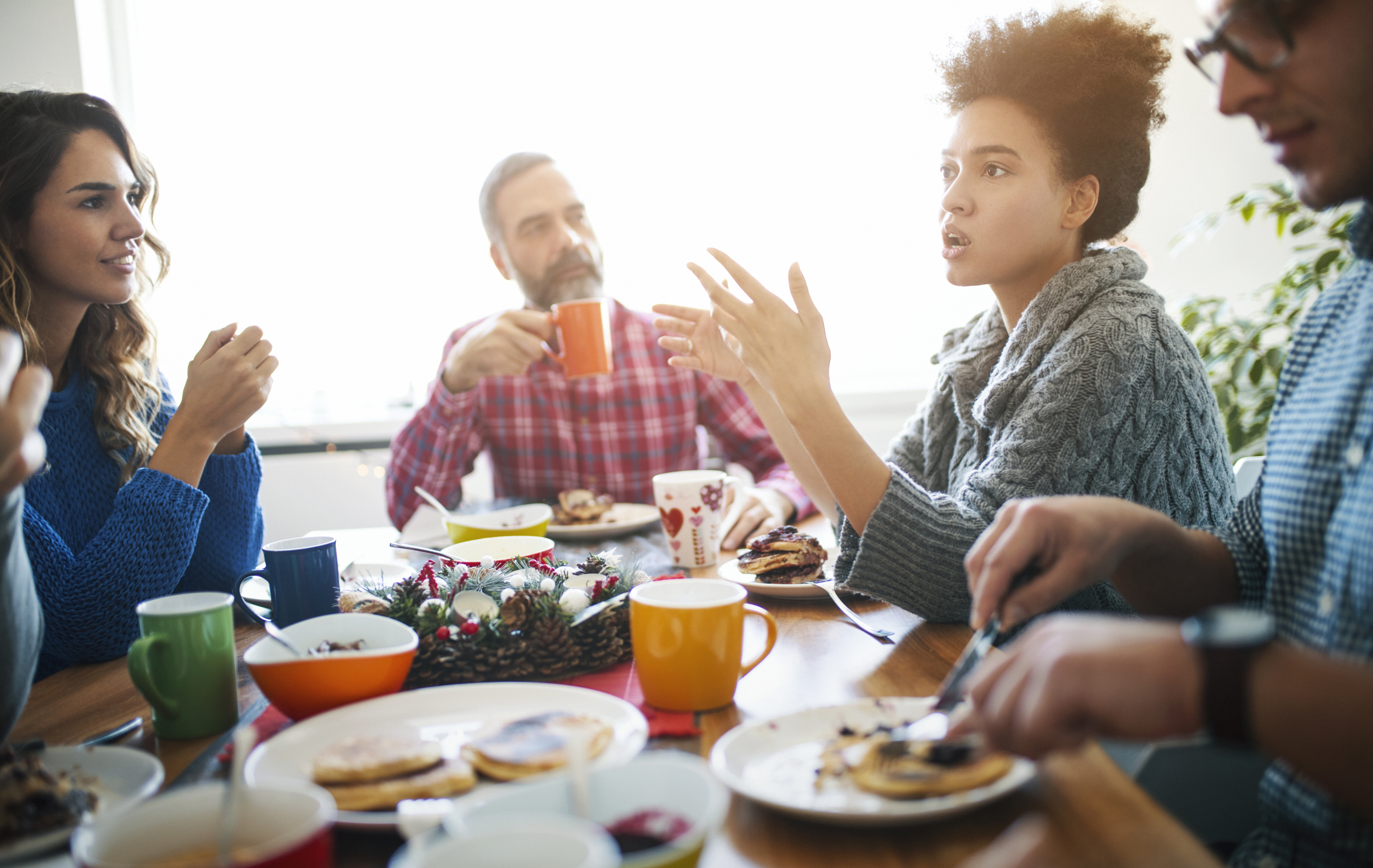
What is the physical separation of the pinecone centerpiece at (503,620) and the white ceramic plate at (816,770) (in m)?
0.23

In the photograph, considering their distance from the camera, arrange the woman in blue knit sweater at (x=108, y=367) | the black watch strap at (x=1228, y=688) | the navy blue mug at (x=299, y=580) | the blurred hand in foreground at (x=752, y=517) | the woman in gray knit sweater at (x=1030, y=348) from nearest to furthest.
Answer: the black watch strap at (x=1228, y=688), the navy blue mug at (x=299, y=580), the woman in gray knit sweater at (x=1030, y=348), the woman in blue knit sweater at (x=108, y=367), the blurred hand in foreground at (x=752, y=517)

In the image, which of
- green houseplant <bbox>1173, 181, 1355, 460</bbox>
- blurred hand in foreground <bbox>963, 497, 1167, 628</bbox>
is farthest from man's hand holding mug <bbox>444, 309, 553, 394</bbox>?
green houseplant <bbox>1173, 181, 1355, 460</bbox>

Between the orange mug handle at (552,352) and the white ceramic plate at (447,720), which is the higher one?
the orange mug handle at (552,352)

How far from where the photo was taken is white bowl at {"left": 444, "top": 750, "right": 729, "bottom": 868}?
1.69 feet

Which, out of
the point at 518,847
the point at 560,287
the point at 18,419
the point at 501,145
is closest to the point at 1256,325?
the point at 560,287

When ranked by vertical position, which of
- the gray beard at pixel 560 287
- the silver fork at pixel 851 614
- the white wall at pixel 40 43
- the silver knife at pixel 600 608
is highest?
the white wall at pixel 40 43

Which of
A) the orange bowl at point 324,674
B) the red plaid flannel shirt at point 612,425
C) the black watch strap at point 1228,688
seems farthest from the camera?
the red plaid flannel shirt at point 612,425

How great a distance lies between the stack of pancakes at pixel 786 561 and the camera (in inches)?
47.6

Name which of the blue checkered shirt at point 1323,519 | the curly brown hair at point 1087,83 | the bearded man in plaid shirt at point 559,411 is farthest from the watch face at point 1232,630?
the bearded man in plaid shirt at point 559,411

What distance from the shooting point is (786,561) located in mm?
1210

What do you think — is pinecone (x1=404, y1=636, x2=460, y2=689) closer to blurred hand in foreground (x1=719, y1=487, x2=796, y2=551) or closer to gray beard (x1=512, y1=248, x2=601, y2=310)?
blurred hand in foreground (x1=719, y1=487, x2=796, y2=551)

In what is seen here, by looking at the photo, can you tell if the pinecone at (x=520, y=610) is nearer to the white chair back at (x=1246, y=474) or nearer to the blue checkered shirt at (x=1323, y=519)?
the blue checkered shirt at (x=1323, y=519)

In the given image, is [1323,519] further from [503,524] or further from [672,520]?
[503,524]

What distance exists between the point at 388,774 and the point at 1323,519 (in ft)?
2.66
